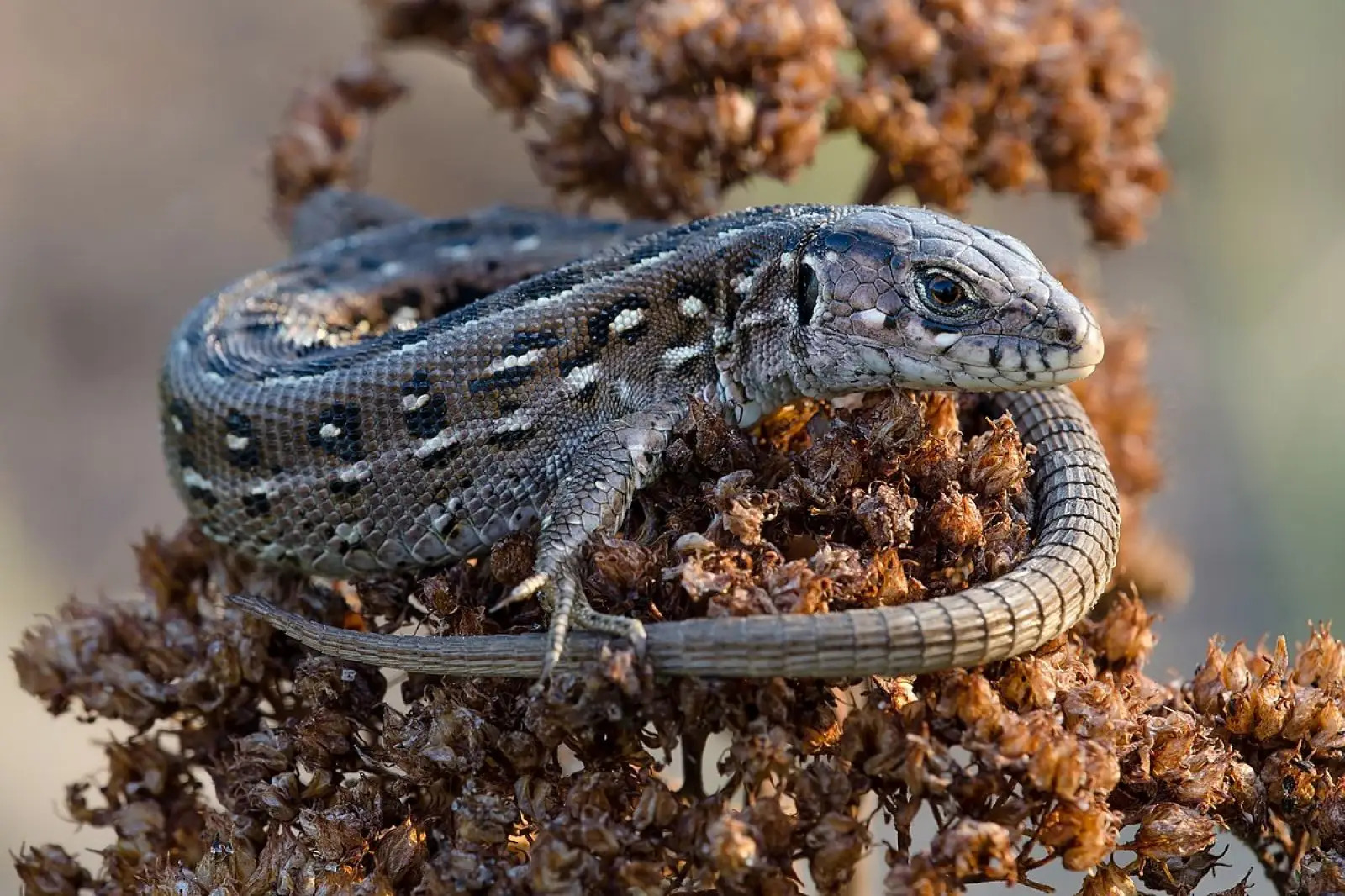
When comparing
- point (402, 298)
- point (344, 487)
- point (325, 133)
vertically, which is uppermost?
point (325, 133)

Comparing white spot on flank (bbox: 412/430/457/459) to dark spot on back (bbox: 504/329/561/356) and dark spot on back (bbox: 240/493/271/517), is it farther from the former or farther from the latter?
dark spot on back (bbox: 240/493/271/517)

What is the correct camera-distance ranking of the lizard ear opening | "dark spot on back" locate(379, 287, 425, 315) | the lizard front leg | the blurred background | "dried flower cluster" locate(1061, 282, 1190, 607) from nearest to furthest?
1. the lizard front leg
2. the lizard ear opening
3. "dried flower cluster" locate(1061, 282, 1190, 607)
4. "dark spot on back" locate(379, 287, 425, 315)
5. the blurred background

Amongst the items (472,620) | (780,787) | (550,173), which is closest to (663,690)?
(780,787)

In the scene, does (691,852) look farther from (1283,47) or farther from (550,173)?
(1283,47)

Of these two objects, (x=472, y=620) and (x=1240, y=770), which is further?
(x=472, y=620)

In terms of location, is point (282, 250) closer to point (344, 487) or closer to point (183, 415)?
point (183, 415)

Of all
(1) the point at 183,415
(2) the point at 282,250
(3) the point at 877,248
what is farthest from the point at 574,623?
(2) the point at 282,250

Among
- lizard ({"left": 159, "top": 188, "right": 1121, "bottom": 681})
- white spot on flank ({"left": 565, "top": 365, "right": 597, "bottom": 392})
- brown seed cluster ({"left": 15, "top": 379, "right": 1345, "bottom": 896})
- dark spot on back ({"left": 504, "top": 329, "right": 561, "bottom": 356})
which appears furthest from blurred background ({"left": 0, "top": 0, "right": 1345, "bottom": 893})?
brown seed cluster ({"left": 15, "top": 379, "right": 1345, "bottom": 896})
